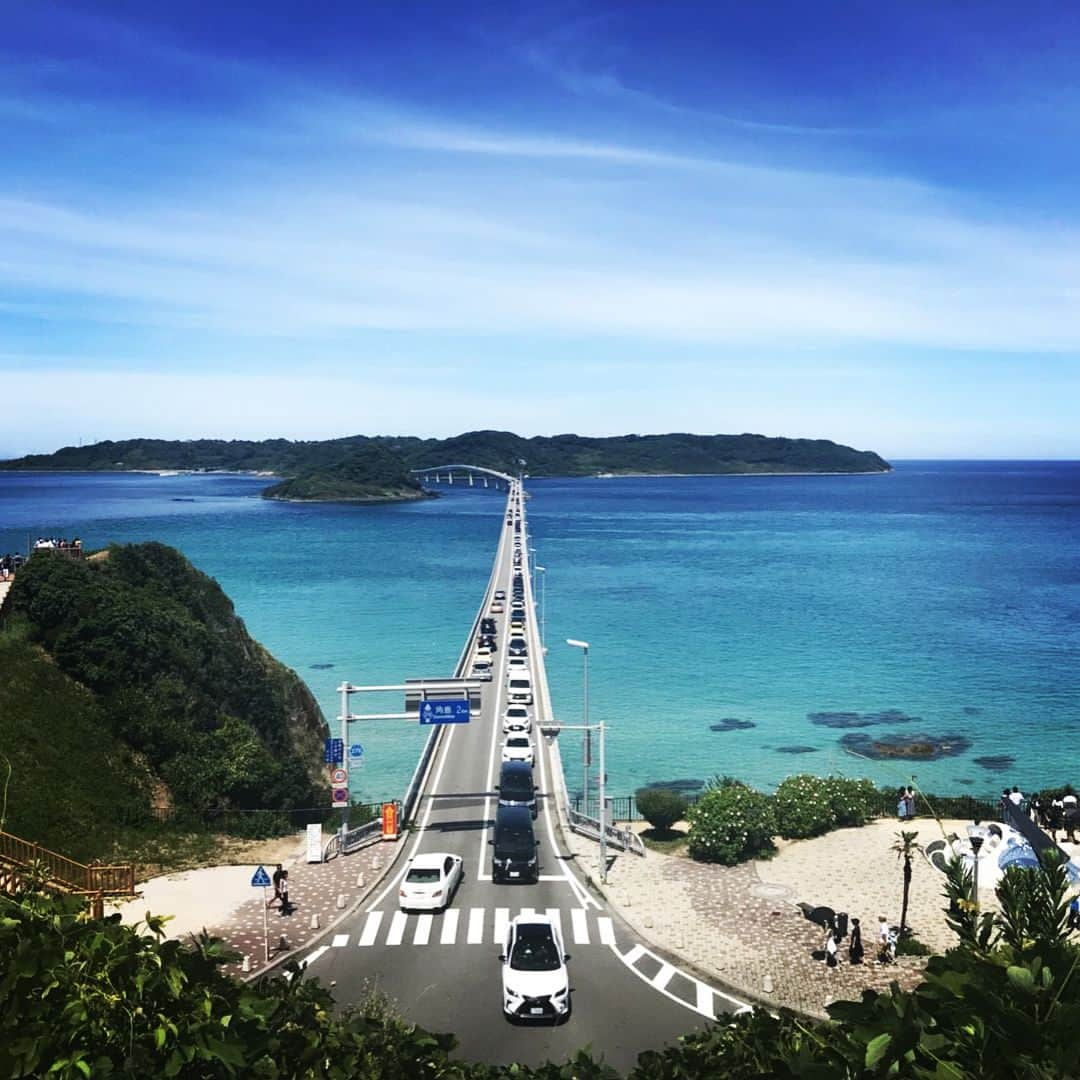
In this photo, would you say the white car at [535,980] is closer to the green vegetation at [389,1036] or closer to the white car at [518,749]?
the green vegetation at [389,1036]

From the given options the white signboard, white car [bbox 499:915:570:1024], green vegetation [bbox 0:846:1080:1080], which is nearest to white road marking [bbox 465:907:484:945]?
white car [bbox 499:915:570:1024]

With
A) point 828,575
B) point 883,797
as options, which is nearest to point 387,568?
point 828,575

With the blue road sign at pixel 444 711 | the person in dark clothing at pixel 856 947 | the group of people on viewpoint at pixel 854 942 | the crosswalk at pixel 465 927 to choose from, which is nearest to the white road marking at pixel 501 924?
the crosswalk at pixel 465 927

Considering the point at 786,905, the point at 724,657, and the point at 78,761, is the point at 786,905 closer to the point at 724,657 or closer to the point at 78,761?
the point at 78,761

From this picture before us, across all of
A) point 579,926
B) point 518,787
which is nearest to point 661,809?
point 518,787

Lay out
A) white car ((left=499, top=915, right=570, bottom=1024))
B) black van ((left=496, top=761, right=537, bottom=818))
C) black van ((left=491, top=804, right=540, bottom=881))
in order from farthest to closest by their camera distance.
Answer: black van ((left=496, top=761, right=537, bottom=818)), black van ((left=491, top=804, right=540, bottom=881)), white car ((left=499, top=915, right=570, bottom=1024))

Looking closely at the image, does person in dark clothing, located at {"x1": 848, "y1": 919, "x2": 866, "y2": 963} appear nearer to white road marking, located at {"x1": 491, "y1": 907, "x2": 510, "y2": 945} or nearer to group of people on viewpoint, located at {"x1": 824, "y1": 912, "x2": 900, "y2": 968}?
group of people on viewpoint, located at {"x1": 824, "y1": 912, "x2": 900, "y2": 968}
